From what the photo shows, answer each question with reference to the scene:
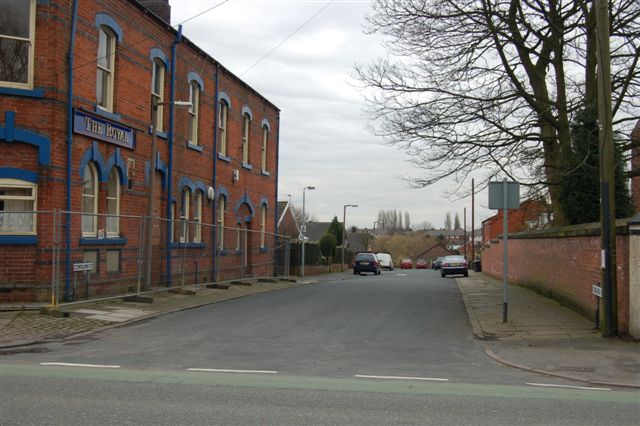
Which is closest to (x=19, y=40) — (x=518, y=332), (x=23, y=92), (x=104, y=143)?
(x=23, y=92)

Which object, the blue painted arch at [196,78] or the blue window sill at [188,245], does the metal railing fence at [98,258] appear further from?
the blue painted arch at [196,78]

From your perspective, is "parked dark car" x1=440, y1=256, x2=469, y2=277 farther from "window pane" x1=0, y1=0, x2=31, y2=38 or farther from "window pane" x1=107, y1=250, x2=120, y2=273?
"window pane" x1=0, y1=0, x2=31, y2=38

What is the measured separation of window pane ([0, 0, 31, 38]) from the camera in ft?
46.6

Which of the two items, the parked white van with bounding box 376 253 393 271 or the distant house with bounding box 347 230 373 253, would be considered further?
the distant house with bounding box 347 230 373 253

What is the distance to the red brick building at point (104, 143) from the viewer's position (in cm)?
1399

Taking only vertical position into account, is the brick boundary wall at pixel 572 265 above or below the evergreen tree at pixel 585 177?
below

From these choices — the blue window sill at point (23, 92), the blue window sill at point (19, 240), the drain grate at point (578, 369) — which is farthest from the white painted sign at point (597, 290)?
the blue window sill at point (23, 92)

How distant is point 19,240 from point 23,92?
345cm

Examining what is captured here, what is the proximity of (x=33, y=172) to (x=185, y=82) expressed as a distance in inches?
334

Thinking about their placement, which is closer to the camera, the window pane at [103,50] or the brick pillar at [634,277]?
the brick pillar at [634,277]

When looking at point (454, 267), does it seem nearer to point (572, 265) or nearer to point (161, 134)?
point (572, 265)

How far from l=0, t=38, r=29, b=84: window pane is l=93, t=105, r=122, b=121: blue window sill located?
2.08 meters

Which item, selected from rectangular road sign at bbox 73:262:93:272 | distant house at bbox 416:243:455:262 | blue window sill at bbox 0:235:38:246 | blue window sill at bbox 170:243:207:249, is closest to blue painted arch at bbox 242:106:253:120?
blue window sill at bbox 170:243:207:249

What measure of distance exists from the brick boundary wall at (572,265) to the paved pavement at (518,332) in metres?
0.42
